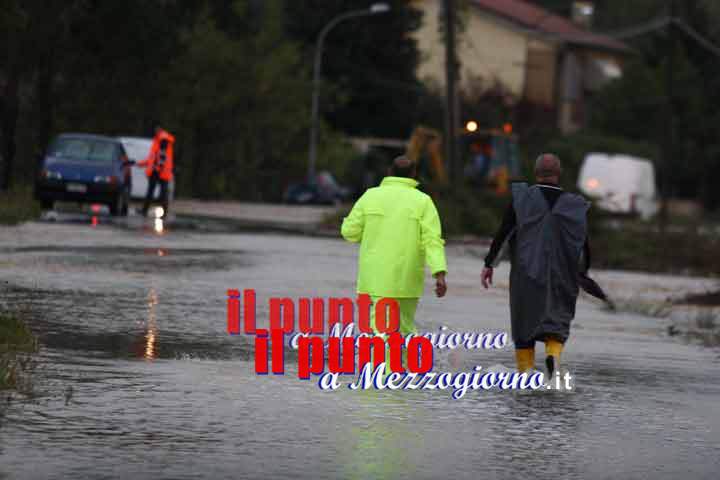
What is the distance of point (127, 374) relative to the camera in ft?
43.2

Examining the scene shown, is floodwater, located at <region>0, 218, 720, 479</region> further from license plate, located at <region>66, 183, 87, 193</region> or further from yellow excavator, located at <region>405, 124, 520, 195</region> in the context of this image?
yellow excavator, located at <region>405, 124, 520, 195</region>

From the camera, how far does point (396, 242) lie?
43.7ft

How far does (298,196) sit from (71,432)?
60165mm

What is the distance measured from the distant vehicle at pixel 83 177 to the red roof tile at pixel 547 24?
66.0 m

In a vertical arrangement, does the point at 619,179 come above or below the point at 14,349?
below

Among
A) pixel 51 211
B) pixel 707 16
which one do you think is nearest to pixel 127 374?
pixel 51 211

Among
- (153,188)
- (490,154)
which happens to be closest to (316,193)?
(490,154)

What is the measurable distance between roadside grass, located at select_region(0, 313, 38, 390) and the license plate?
77.9 feet

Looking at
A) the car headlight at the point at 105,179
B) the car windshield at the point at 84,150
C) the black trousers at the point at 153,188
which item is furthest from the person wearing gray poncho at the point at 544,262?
the black trousers at the point at 153,188

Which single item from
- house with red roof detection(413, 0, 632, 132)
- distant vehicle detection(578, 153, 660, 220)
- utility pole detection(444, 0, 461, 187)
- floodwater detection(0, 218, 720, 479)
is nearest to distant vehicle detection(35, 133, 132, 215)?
utility pole detection(444, 0, 461, 187)

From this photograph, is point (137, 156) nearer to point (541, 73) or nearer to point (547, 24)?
point (541, 73)

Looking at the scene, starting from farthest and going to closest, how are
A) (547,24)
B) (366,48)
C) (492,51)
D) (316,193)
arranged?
(547,24) < (492,51) < (366,48) < (316,193)

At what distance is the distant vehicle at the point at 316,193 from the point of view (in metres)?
70.3

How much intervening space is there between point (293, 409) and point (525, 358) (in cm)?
231
